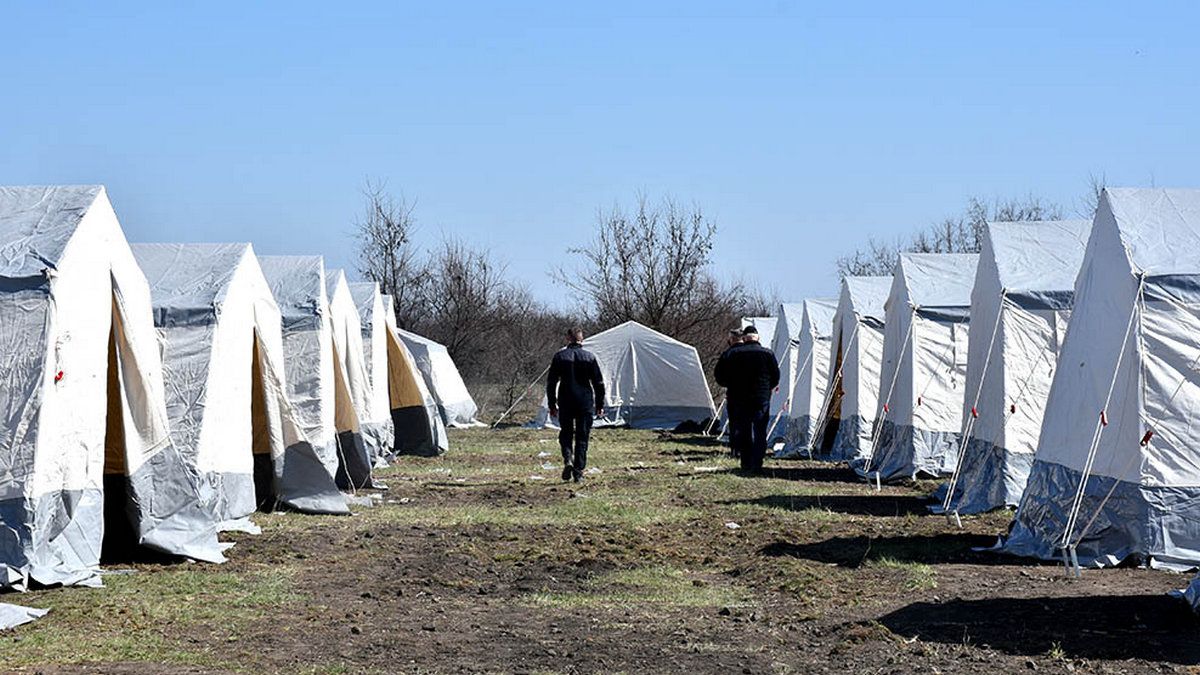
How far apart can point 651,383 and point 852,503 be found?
64.9 feet

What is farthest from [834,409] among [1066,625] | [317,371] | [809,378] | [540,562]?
[1066,625]

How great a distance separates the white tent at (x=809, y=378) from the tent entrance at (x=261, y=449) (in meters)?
12.8

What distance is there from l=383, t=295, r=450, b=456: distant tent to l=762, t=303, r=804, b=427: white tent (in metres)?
7.09

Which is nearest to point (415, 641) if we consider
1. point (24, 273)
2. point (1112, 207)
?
point (24, 273)

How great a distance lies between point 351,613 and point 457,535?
4.23m

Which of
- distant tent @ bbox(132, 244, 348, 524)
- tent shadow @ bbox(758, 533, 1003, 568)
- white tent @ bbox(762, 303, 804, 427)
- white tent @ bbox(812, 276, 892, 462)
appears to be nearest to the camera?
tent shadow @ bbox(758, 533, 1003, 568)

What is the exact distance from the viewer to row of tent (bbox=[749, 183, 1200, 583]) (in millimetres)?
10664

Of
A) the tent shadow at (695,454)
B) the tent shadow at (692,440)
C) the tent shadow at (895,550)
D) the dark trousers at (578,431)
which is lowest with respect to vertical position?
the tent shadow at (895,550)

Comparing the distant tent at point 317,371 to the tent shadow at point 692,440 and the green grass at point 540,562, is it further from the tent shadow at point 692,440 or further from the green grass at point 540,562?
the tent shadow at point 692,440

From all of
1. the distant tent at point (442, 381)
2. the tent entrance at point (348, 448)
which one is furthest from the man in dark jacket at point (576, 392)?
the distant tent at point (442, 381)

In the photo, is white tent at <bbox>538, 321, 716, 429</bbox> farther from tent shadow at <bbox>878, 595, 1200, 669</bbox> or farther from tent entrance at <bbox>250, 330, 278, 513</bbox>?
tent shadow at <bbox>878, 595, 1200, 669</bbox>

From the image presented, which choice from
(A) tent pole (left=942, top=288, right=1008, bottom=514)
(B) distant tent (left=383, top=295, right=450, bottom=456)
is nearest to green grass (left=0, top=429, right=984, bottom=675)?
(A) tent pole (left=942, top=288, right=1008, bottom=514)

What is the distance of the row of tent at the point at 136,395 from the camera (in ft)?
32.4

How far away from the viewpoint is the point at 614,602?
9430mm
